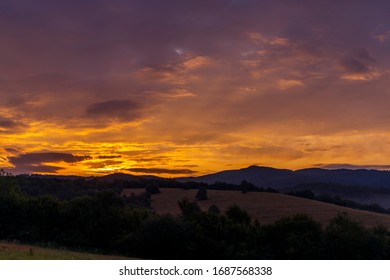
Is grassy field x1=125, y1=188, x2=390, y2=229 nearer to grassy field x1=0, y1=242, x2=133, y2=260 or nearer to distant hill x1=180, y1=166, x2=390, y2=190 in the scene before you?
distant hill x1=180, y1=166, x2=390, y2=190

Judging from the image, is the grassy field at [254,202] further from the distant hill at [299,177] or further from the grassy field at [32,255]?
the grassy field at [32,255]

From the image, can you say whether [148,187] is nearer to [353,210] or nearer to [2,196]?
[2,196]

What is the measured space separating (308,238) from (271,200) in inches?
1491

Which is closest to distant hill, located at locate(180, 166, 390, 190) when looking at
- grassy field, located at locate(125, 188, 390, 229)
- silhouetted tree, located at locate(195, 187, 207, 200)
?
grassy field, located at locate(125, 188, 390, 229)

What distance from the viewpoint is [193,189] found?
303ft

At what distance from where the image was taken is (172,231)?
52188 millimetres

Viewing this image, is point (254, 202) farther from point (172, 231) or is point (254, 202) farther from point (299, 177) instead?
point (172, 231)

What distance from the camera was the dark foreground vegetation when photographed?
48562 millimetres

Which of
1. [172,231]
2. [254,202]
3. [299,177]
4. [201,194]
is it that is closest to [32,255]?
[172,231]

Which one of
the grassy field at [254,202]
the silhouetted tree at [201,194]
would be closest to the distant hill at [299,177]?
the grassy field at [254,202]

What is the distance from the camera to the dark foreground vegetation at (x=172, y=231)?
159ft

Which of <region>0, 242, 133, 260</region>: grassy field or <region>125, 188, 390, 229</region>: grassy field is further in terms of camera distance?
<region>125, 188, 390, 229</region>: grassy field

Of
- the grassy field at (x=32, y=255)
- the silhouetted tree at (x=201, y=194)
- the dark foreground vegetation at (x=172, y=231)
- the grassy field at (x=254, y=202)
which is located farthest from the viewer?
the silhouetted tree at (x=201, y=194)

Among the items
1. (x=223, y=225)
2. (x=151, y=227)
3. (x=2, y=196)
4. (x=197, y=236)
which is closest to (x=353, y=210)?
(x=223, y=225)
